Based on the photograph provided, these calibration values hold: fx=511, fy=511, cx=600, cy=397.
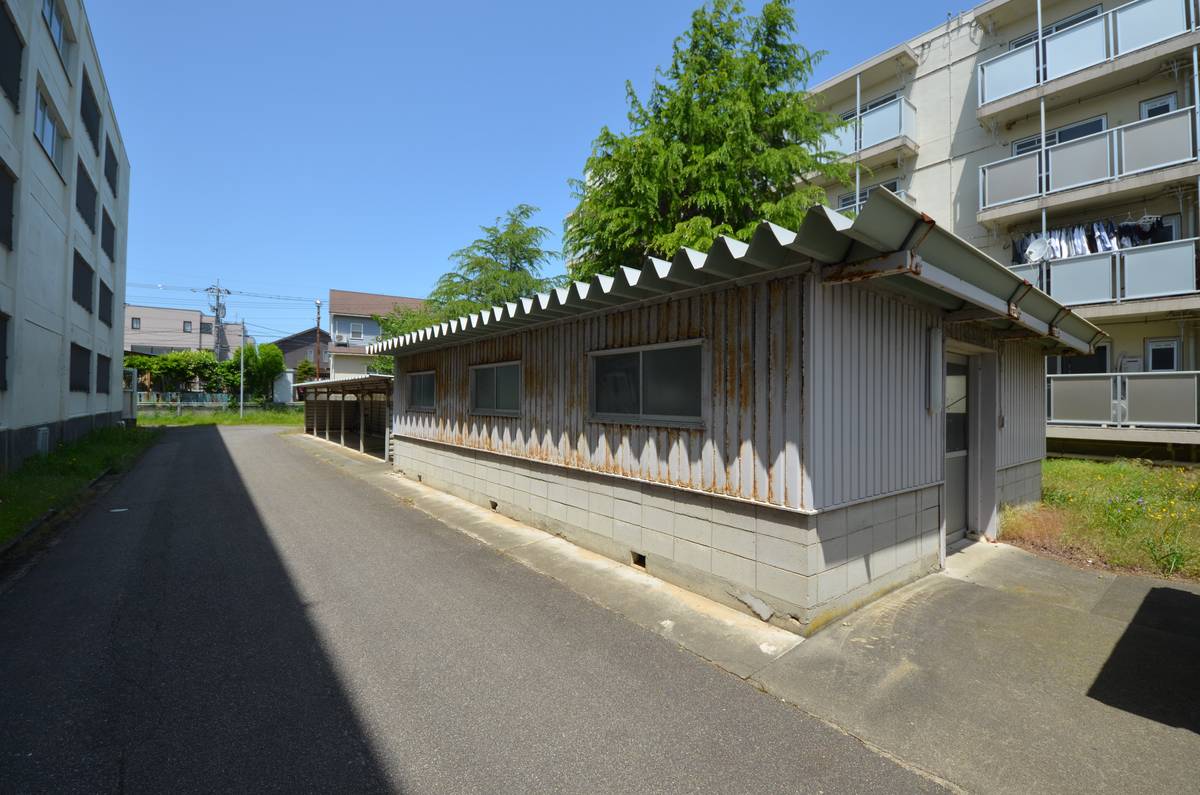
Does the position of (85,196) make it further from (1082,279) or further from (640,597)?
(1082,279)

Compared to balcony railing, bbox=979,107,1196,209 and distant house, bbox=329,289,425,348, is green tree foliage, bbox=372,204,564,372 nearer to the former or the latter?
balcony railing, bbox=979,107,1196,209

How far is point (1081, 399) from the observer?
33.8ft

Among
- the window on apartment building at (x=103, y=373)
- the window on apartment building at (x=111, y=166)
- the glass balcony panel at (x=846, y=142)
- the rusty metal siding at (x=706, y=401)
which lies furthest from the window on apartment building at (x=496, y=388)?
the window on apartment building at (x=111, y=166)

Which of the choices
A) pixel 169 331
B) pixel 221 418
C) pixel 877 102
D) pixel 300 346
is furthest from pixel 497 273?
pixel 169 331

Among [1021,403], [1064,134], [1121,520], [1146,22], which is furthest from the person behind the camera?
[1064,134]

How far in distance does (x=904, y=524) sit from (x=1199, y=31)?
12308mm

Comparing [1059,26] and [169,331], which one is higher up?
[1059,26]

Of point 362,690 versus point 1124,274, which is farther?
point 1124,274

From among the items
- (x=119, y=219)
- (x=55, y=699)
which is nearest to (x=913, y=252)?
(x=55, y=699)

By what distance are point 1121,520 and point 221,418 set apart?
36817mm

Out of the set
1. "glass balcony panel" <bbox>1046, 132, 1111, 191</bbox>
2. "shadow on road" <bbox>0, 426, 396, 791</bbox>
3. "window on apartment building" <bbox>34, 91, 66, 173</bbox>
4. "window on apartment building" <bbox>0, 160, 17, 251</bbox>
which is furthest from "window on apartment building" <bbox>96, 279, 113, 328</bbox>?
"glass balcony panel" <bbox>1046, 132, 1111, 191</bbox>

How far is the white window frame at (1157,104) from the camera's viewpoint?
1035 cm

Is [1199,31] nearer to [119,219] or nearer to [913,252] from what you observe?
[913,252]

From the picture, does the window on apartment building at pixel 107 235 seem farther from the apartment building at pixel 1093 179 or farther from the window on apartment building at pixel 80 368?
the apartment building at pixel 1093 179
